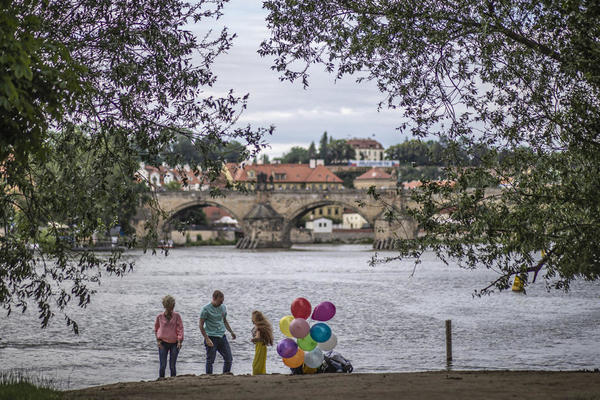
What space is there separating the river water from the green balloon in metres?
3.29

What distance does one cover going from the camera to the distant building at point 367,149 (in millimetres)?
178625

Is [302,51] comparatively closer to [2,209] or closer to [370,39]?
[370,39]

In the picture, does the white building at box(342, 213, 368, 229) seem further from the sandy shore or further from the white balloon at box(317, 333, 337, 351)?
the sandy shore

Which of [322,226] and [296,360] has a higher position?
[322,226]

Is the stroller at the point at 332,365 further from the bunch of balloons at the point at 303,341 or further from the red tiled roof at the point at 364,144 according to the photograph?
the red tiled roof at the point at 364,144

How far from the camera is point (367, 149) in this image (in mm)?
180250

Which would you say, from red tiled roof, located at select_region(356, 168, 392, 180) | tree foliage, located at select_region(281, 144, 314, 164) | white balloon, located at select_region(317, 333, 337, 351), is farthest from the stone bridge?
tree foliage, located at select_region(281, 144, 314, 164)

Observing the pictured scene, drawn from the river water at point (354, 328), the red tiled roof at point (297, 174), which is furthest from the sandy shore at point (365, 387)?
the red tiled roof at point (297, 174)

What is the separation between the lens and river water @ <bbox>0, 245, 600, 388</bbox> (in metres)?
14.7

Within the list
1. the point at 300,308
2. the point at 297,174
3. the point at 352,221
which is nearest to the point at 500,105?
the point at 300,308

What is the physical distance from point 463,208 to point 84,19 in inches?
173

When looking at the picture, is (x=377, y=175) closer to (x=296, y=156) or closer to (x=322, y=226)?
(x=322, y=226)

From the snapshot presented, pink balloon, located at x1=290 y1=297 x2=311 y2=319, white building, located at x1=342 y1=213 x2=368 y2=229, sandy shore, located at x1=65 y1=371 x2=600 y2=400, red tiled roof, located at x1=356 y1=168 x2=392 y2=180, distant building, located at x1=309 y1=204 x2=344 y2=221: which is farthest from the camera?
red tiled roof, located at x1=356 y1=168 x2=392 y2=180

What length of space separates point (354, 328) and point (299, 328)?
11062 millimetres
